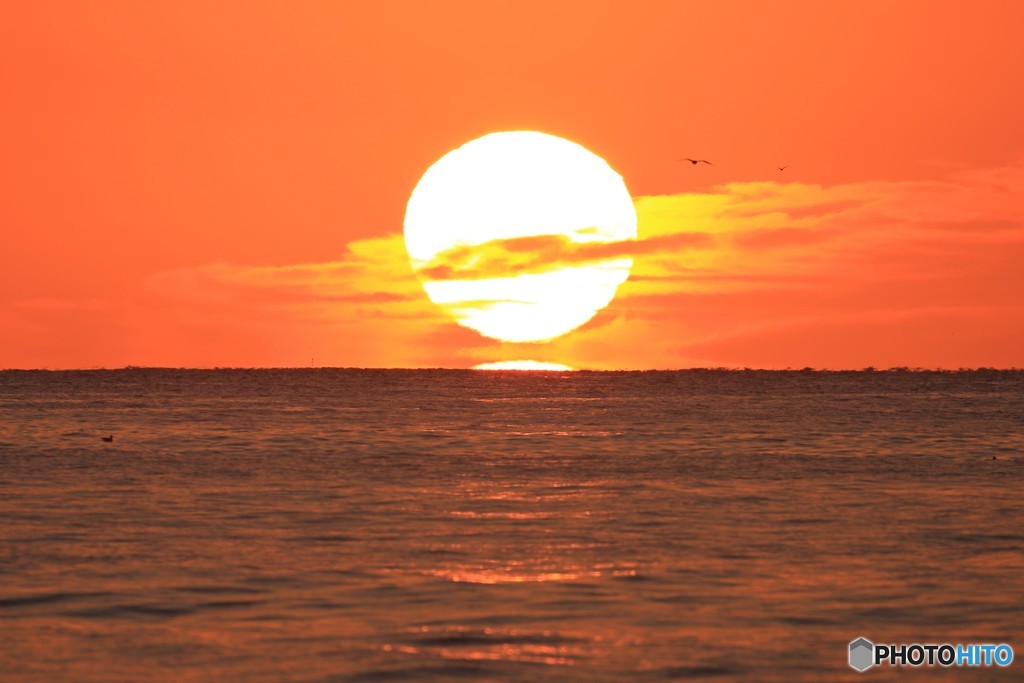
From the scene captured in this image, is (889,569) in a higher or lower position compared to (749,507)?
lower

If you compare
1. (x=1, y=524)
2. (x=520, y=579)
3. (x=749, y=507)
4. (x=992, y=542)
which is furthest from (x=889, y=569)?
(x=1, y=524)

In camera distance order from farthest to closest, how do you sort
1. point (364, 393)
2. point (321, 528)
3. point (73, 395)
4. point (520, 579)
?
point (364, 393), point (73, 395), point (321, 528), point (520, 579)

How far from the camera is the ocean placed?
23.5 meters

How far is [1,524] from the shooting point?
3872 cm

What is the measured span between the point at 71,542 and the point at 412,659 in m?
15.4

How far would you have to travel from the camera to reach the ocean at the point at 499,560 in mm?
23453

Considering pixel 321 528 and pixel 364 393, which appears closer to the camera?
pixel 321 528

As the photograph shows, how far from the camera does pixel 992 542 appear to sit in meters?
35.5

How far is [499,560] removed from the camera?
107ft

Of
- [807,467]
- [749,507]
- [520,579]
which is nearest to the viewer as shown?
[520,579]

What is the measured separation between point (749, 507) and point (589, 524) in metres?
6.85

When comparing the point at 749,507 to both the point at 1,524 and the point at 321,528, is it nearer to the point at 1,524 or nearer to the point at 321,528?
the point at 321,528

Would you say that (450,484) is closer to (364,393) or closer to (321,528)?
(321,528)

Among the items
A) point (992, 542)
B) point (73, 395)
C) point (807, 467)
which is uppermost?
point (73, 395)
